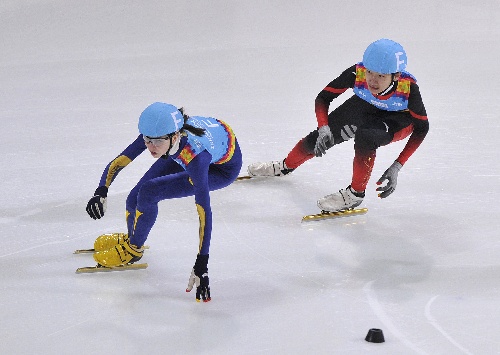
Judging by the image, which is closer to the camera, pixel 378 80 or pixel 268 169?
pixel 378 80

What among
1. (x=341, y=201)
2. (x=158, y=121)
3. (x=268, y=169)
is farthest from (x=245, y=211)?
(x=158, y=121)

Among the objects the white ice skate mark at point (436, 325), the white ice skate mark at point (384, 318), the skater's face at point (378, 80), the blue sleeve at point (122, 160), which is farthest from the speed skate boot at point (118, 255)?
the skater's face at point (378, 80)

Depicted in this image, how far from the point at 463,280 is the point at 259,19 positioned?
280 inches

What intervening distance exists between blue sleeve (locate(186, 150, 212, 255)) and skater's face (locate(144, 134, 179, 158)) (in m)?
0.18

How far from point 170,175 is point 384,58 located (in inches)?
51.2

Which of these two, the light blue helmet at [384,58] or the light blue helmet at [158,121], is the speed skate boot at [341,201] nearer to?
the light blue helmet at [384,58]

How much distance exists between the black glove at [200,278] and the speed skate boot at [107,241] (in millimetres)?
699

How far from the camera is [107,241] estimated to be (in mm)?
4453

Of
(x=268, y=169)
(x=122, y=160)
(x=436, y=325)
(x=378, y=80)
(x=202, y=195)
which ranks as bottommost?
(x=436, y=325)

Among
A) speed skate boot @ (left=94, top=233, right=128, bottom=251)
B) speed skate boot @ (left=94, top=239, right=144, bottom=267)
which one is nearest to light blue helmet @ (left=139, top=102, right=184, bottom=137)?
speed skate boot @ (left=94, top=239, right=144, bottom=267)

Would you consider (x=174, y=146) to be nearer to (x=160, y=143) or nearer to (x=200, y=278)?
(x=160, y=143)

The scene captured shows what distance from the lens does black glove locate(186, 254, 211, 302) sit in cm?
382

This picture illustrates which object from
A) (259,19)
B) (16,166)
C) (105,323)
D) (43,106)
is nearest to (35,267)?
(105,323)

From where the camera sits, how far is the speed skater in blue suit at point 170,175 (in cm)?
383
